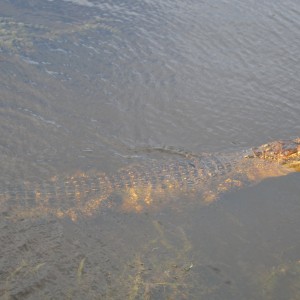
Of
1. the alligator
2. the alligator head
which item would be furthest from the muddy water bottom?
the alligator head

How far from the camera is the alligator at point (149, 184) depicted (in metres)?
5.68

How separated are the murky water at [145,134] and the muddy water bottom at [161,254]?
0.05ft

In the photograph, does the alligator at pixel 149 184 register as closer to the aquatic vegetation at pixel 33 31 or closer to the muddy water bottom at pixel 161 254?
the muddy water bottom at pixel 161 254

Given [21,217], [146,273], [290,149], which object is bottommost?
[21,217]

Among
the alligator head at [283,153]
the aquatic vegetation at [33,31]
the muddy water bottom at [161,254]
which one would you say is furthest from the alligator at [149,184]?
the aquatic vegetation at [33,31]

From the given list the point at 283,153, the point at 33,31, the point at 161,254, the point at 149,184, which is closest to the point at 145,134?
the point at 149,184

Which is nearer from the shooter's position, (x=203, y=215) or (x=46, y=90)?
(x=203, y=215)

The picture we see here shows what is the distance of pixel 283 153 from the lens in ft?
22.9

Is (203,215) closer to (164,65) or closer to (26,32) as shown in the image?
(164,65)

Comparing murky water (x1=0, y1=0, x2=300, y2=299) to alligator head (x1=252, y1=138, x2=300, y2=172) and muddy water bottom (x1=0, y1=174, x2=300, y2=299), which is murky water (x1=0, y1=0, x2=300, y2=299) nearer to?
muddy water bottom (x1=0, y1=174, x2=300, y2=299)

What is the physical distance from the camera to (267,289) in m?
5.01

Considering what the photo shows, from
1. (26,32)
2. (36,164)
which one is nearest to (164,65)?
(26,32)

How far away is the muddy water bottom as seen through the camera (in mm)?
4672

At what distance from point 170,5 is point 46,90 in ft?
14.5
